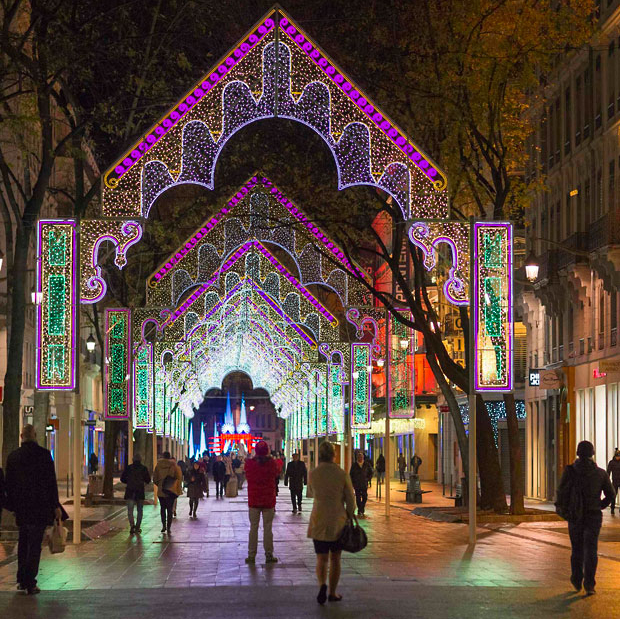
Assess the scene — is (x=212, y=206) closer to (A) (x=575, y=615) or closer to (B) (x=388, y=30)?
(B) (x=388, y=30)

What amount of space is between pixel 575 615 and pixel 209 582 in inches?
215

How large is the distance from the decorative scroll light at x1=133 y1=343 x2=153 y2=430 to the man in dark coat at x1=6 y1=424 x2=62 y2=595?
86.8 ft

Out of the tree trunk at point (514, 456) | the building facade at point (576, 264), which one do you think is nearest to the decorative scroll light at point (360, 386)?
the building facade at point (576, 264)

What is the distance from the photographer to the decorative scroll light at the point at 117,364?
127 feet

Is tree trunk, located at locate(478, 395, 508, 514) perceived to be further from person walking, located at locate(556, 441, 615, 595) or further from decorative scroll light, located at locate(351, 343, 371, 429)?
person walking, located at locate(556, 441, 615, 595)

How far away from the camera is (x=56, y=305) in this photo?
25.5 metres

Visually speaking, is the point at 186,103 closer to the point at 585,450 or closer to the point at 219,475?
the point at 585,450

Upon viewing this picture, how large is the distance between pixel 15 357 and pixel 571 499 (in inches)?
A: 562

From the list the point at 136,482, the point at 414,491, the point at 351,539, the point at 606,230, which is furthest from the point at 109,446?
the point at 351,539

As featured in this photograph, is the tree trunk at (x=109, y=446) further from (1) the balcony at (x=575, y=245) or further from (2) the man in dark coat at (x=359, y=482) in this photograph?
(1) the balcony at (x=575, y=245)

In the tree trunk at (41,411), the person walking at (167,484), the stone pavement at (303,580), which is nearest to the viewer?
the stone pavement at (303,580)

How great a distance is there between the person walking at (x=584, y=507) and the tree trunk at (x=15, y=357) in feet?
45.4

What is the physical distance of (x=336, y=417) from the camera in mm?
56688

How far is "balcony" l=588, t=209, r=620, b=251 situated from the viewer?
4144 cm
